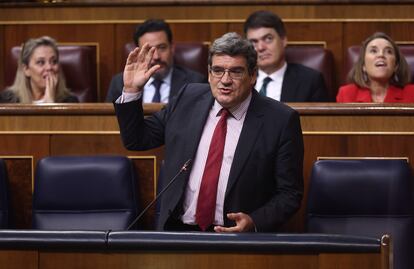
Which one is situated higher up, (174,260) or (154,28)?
(154,28)

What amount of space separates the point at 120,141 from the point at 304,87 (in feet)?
1.82

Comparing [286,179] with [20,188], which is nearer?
[286,179]

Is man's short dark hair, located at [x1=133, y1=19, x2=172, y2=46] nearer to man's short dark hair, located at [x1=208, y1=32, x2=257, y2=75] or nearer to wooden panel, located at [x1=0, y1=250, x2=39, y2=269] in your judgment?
man's short dark hair, located at [x1=208, y1=32, x2=257, y2=75]

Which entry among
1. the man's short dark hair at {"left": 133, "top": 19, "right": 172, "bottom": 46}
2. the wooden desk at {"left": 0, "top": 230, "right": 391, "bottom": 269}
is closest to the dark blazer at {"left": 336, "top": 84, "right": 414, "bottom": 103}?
the man's short dark hair at {"left": 133, "top": 19, "right": 172, "bottom": 46}

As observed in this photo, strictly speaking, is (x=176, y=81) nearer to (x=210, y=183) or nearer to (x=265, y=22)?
(x=265, y=22)

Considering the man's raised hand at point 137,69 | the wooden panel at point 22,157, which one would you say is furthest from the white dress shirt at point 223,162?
the wooden panel at point 22,157

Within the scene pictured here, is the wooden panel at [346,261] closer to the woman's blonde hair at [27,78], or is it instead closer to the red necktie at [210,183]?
the red necktie at [210,183]

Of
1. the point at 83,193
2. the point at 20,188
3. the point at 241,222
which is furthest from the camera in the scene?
the point at 20,188

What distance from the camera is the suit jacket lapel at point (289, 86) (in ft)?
6.76

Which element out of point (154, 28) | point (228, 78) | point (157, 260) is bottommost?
point (157, 260)

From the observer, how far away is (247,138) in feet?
4.67

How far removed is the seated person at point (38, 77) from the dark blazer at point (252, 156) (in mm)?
717

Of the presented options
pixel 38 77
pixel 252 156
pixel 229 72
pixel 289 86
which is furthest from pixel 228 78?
pixel 38 77

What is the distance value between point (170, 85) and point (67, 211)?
2.02ft
